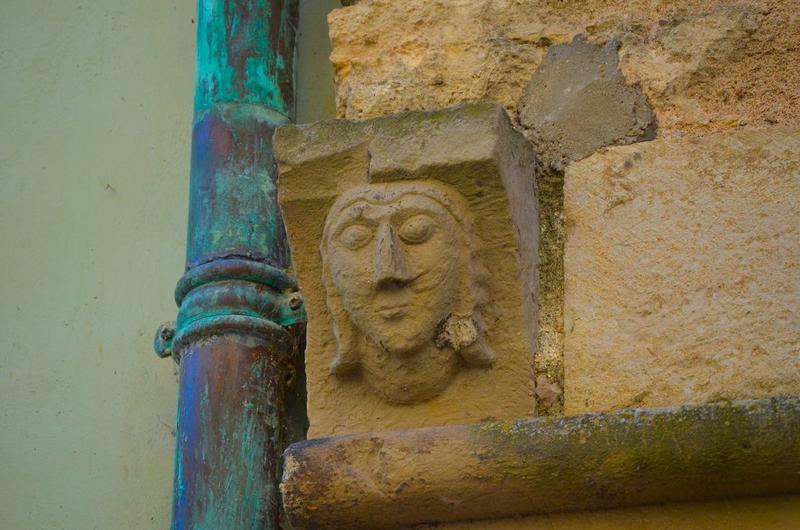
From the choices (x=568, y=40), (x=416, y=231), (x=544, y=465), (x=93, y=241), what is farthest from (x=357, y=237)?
(x=93, y=241)

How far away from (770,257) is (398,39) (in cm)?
79

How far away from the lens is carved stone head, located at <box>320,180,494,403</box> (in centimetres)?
250

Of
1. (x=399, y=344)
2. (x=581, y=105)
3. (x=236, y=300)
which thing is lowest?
(x=399, y=344)

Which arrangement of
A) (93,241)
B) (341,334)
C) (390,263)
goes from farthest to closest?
(93,241)
(341,334)
(390,263)

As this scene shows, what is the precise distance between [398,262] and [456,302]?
0.38 feet

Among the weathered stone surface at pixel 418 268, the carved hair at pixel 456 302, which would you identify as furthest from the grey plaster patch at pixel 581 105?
the carved hair at pixel 456 302

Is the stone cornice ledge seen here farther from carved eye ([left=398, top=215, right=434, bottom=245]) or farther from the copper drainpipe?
the copper drainpipe

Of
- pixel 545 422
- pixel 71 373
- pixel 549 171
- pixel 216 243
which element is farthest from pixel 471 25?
pixel 71 373

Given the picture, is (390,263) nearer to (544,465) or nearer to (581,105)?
(544,465)

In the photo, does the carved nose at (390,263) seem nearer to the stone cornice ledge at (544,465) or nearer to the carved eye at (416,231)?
the carved eye at (416,231)

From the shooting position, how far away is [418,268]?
2504 mm

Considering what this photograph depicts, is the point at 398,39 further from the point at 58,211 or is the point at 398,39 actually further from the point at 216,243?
the point at 58,211

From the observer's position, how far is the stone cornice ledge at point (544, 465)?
2305 millimetres

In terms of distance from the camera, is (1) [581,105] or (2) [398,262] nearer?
(2) [398,262]
